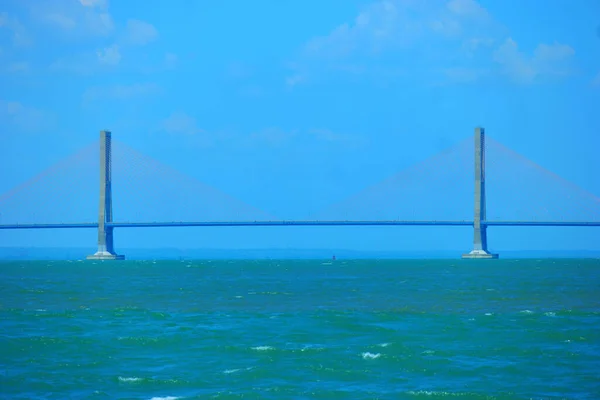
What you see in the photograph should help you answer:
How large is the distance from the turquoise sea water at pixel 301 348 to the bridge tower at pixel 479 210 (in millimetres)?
65455

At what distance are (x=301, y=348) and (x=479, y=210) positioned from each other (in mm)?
84990

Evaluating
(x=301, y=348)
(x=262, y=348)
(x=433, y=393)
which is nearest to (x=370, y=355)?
(x=301, y=348)

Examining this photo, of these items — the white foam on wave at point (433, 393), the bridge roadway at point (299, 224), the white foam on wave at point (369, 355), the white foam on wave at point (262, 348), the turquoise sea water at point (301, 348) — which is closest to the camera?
the white foam on wave at point (433, 393)

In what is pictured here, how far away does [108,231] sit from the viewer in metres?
109

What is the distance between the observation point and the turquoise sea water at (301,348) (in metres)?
19.1

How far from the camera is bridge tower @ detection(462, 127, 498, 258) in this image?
107062 mm

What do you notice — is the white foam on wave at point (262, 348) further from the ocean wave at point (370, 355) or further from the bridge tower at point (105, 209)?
the bridge tower at point (105, 209)

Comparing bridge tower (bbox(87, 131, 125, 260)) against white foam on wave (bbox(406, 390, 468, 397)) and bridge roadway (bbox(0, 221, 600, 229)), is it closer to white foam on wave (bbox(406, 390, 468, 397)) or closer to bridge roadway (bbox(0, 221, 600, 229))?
A: bridge roadway (bbox(0, 221, 600, 229))

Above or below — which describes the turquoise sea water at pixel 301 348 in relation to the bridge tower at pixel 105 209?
below

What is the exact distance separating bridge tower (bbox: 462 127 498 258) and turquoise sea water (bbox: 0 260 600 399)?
6545cm

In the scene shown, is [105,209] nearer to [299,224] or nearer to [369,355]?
[299,224]

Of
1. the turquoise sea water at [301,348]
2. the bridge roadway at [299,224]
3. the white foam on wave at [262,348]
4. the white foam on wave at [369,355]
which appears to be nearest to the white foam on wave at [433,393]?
A: the turquoise sea water at [301,348]

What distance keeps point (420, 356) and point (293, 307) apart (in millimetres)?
14900

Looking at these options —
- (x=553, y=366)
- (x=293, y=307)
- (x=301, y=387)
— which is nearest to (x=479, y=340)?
(x=553, y=366)
